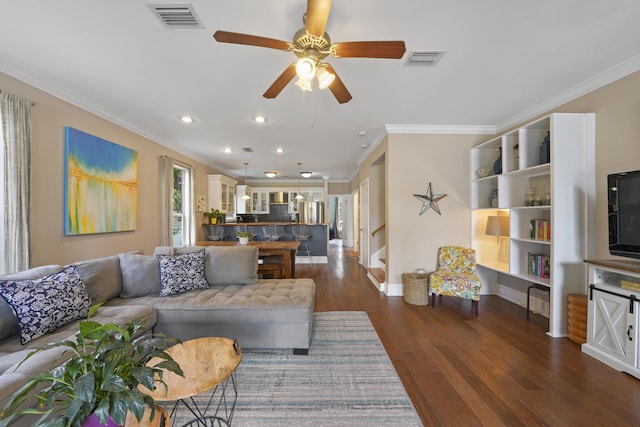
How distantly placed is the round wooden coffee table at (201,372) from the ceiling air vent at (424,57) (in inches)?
102

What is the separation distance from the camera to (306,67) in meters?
1.82

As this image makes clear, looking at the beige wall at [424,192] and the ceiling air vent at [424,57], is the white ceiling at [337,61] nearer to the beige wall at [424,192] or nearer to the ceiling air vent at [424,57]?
the ceiling air vent at [424,57]

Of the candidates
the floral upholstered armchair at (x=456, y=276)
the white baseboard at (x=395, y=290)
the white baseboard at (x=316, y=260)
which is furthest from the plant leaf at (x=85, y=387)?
the white baseboard at (x=316, y=260)

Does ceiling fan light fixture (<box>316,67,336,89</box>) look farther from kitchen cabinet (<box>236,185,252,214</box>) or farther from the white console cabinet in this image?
kitchen cabinet (<box>236,185,252,214</box>)

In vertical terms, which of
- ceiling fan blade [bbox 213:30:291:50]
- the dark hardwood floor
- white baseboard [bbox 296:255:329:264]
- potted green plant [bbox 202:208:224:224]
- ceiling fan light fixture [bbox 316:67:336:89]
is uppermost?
ceiling fan blade [bbox 213:30:291:50]

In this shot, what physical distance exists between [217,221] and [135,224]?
2702 millimetres

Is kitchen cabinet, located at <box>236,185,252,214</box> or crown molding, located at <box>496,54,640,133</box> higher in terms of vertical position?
crown molding, located at <box>496,54,640,133</box>

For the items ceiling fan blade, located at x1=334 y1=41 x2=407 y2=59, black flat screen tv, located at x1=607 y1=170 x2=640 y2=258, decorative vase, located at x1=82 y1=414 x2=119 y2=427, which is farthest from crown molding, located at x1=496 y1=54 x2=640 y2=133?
decorative vase, located at x1=82 y1=414 x2=119 y2=427

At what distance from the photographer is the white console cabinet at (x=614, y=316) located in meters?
2.13

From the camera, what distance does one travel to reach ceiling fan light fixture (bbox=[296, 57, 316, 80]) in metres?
1.81

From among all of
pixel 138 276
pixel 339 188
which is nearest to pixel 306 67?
pixel 138 276

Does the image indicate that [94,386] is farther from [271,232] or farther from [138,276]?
[271,232]

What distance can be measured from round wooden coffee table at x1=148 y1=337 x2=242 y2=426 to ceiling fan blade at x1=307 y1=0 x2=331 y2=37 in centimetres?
194

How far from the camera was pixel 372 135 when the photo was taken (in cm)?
464
